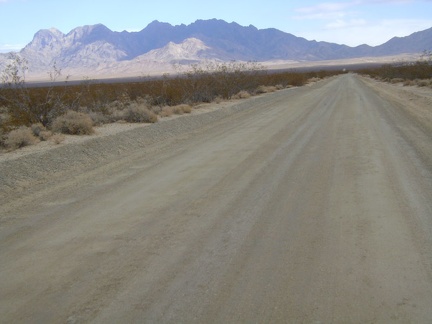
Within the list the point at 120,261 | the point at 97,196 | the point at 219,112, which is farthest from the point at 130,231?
the point at 219,112

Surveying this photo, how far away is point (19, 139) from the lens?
1452cm

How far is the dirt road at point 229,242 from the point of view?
14.7 feet

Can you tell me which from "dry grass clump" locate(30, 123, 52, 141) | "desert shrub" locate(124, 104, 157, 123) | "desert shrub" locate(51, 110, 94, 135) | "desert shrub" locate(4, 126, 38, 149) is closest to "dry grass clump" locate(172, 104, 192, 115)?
"desert shrub" locate(124, 104, 157, 123)

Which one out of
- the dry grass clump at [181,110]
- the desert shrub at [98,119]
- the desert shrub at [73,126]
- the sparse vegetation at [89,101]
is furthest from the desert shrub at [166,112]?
the desert shrub at [73,126]

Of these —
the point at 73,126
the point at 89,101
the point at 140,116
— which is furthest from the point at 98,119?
the point at 89,101

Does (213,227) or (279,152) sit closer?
(213,227)

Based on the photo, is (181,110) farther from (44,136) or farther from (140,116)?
(44,136)

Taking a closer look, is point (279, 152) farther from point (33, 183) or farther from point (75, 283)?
point (75, 283)

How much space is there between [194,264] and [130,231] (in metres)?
1.60

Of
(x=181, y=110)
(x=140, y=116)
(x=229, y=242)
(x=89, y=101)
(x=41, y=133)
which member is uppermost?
(x=89, y=101)

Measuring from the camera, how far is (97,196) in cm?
878

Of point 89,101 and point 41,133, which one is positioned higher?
point 89,101

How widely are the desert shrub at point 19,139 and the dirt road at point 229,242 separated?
3.86 meters

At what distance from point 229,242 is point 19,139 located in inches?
418
